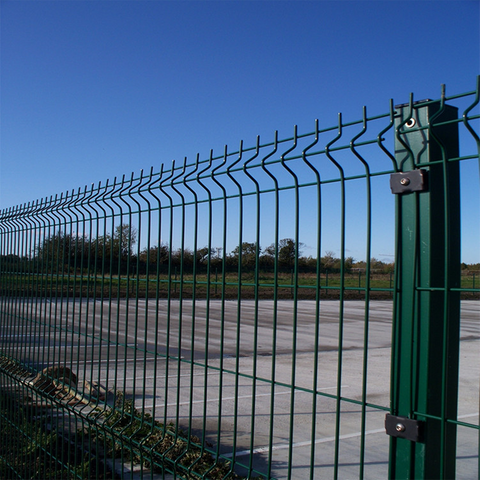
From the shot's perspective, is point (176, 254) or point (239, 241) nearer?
point (239, 241)

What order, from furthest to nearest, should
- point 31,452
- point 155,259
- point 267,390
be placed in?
point 267,390
point 31,452
point 155,259

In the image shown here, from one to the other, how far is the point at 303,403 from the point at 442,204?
6112 mm

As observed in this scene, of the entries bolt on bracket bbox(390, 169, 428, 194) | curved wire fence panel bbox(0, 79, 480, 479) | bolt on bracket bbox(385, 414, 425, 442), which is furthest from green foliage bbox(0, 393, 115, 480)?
bolt on bracket bbox(390, 169, 428, 194)

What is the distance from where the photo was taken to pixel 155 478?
439 centimetres

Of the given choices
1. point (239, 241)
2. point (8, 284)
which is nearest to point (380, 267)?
point (239, 241)

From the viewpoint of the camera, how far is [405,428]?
1824 mm

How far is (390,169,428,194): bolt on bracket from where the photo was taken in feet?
6.07

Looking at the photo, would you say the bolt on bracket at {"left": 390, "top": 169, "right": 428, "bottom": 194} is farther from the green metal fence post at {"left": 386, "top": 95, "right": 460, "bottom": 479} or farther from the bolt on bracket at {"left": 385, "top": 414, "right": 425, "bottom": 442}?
the bolt on bracket at {"left": 385, "top": 414, "right": 425, "bottom": 442}

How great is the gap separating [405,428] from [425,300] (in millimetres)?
473

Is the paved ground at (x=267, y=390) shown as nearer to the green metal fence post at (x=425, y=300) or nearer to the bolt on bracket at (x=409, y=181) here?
the green metal fence post at (x=425, y=300)

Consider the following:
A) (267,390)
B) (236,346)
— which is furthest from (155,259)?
(267,390)

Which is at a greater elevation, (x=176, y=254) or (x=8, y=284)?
(x=176, y=254)

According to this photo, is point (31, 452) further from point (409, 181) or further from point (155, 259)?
point (409, 181)

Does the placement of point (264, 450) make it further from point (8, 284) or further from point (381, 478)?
point (8, 284)
